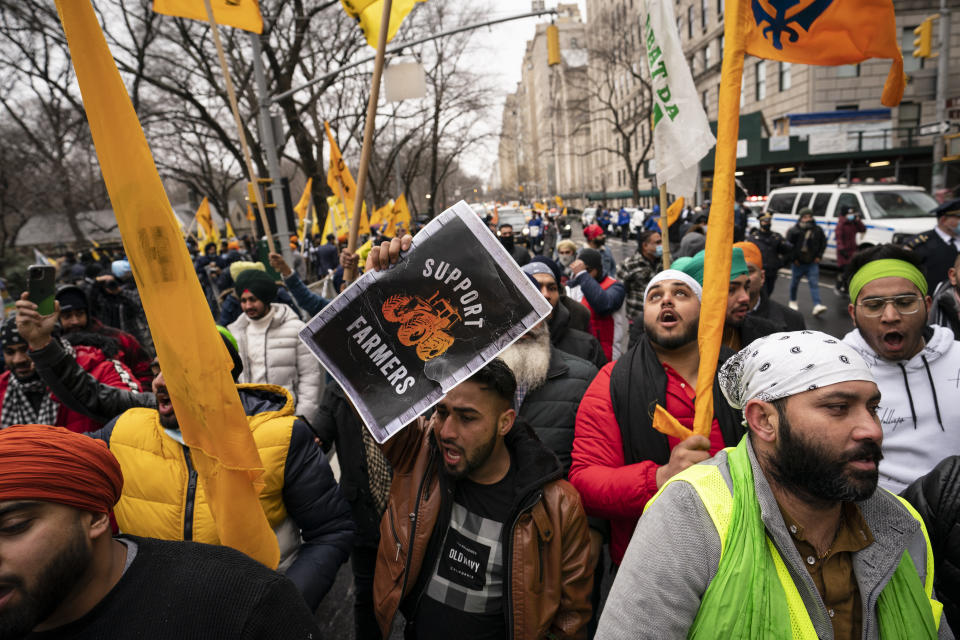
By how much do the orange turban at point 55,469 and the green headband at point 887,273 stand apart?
3007 millimetres

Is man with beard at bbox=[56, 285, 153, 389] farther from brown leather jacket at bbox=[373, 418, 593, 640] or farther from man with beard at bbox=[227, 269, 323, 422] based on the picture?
brown leather jacket at bbox=[373, 418, 593, 640]

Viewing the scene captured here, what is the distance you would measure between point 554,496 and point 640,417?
1.73 ft

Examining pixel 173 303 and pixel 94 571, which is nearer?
pixel 94 571

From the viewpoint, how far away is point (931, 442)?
2.19 m

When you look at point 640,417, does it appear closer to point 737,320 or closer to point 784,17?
point 737,320

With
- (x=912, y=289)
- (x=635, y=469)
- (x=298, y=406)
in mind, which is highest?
(x=912, y=289)

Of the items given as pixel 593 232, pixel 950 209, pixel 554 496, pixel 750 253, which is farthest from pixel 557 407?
pixel 593 232

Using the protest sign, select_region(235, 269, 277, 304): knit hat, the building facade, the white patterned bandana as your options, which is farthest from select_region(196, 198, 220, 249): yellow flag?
the building facade

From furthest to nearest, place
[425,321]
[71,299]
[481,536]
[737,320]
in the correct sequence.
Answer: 1. [71,299]
2. [737,320]
3. [481,536]
4. [425,321]

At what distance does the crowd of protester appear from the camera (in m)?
1.25

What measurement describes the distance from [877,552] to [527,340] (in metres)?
1.69

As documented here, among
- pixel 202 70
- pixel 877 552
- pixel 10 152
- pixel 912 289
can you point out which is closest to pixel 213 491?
pixel 877 552

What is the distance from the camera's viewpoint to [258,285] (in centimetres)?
411

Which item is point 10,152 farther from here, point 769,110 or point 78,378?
point 769,110
